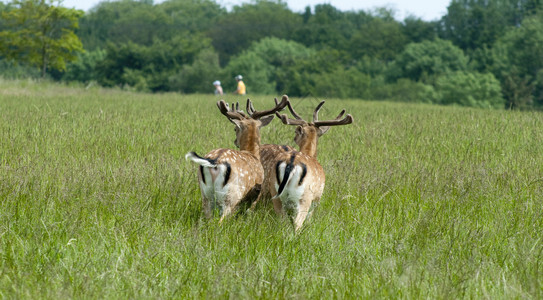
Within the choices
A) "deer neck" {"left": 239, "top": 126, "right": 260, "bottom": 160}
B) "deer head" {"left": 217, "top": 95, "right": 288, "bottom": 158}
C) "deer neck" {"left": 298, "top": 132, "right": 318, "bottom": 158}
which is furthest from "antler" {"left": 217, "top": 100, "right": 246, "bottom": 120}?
"deer neck" {"left": 298, "top": 132, "right": 318, "bottom": 158}

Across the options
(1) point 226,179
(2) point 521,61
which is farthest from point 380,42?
(1) point 226,179

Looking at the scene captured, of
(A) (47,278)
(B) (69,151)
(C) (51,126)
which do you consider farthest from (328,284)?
(C) (51,126)

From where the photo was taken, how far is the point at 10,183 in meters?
4.95

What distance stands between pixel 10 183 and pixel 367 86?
60271 mm

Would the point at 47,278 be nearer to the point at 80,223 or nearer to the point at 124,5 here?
the point at 80,223

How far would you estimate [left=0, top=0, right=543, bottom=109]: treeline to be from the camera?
5862 cm

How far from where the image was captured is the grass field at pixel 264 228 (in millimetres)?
3133

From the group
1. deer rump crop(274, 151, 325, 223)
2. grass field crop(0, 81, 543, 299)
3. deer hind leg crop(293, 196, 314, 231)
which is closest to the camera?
grass field crop(0, 81, 543, 299)

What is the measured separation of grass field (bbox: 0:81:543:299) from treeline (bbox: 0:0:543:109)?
34745 millimetres

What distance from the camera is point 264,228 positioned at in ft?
13.8

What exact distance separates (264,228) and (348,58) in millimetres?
73192

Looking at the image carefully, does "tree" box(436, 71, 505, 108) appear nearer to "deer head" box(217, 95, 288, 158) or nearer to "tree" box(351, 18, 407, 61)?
"tree" box(351, 18, 407, 61)

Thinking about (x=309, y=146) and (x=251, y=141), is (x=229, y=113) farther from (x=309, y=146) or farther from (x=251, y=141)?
(x=309, y=146)

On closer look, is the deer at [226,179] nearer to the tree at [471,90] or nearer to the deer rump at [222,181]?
the deer rump at [222,181]
